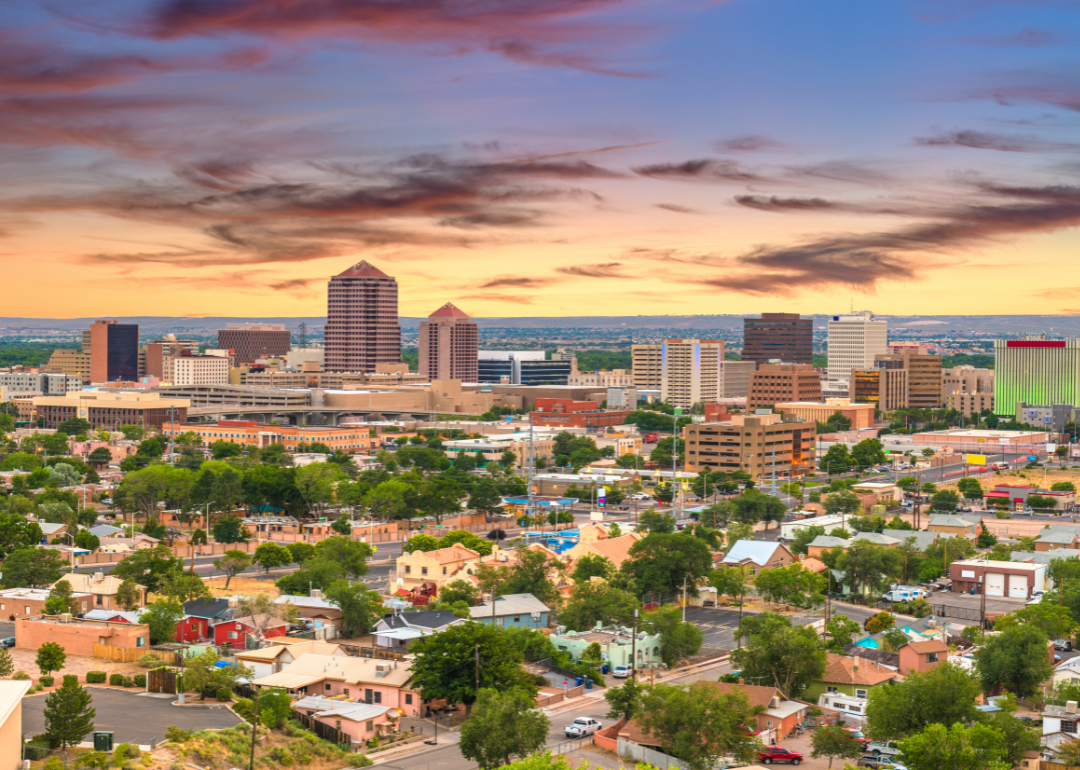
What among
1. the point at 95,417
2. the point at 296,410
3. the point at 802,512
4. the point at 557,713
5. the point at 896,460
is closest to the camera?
the point at 557,713

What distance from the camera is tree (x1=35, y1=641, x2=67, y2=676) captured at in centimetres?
3459

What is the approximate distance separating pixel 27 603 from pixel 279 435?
7468 cm

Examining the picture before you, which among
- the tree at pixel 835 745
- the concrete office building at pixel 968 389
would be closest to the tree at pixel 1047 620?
the tree at pixel 835 745

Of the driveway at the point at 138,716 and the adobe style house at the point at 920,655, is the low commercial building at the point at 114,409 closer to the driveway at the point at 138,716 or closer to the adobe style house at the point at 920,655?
the driveway at the point at 138,716

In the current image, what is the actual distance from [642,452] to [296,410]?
184ft

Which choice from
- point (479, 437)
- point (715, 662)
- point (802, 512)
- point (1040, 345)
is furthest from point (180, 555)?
point (1040, 345)

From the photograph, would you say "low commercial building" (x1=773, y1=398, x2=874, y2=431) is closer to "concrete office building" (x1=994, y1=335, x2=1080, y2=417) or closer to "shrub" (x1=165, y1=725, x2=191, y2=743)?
"concrete office building" (x1=994, y1=335, x2=1080, y2=417)

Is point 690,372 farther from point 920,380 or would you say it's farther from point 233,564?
point 233,564

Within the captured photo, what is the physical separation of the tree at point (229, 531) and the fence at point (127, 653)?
2129 cm

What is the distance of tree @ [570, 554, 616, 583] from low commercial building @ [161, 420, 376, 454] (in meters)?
66.0

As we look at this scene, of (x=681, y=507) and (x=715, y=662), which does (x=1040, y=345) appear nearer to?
(x=681, y=507)

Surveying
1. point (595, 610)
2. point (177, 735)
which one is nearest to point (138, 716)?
point (177, 735)

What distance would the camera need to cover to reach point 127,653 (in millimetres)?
37844

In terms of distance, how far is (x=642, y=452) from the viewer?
371ft
